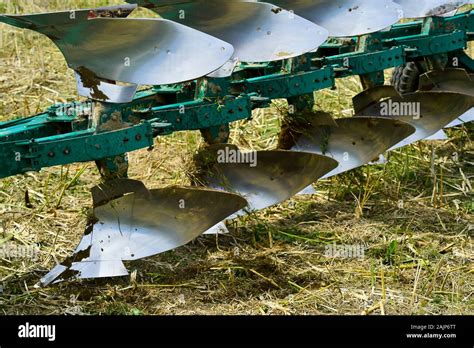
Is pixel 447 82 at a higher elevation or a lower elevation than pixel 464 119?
higher

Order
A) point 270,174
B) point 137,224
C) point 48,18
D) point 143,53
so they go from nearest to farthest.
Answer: point 48,18
point 143,53
point 137,224
point 270,174

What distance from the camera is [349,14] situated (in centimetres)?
505

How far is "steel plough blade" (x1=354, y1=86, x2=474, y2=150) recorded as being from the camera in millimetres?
5305

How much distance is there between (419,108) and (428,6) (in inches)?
22.6

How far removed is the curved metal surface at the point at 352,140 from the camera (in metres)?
4.97

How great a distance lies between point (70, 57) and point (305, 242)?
140 cm


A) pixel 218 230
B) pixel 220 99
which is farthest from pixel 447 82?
pixel 218 230

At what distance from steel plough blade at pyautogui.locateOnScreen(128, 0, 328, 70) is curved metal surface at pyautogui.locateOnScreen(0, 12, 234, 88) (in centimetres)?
45

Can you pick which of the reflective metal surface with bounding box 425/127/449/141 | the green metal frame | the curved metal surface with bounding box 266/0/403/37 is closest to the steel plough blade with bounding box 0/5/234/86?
the green metal frame

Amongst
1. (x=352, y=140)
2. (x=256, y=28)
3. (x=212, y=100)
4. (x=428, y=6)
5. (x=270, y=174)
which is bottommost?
(x=270, y=174)

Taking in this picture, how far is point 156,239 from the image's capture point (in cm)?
403

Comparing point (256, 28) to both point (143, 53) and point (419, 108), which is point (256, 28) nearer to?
point (143, 53)

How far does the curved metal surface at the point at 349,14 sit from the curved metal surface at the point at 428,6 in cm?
35

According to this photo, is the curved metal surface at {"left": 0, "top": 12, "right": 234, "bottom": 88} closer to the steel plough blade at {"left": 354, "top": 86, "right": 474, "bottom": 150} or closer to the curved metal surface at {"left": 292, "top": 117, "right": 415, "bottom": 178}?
the curved metal surface at {"left": 292, "top": 117, "right": 415, "bottom": 178}
